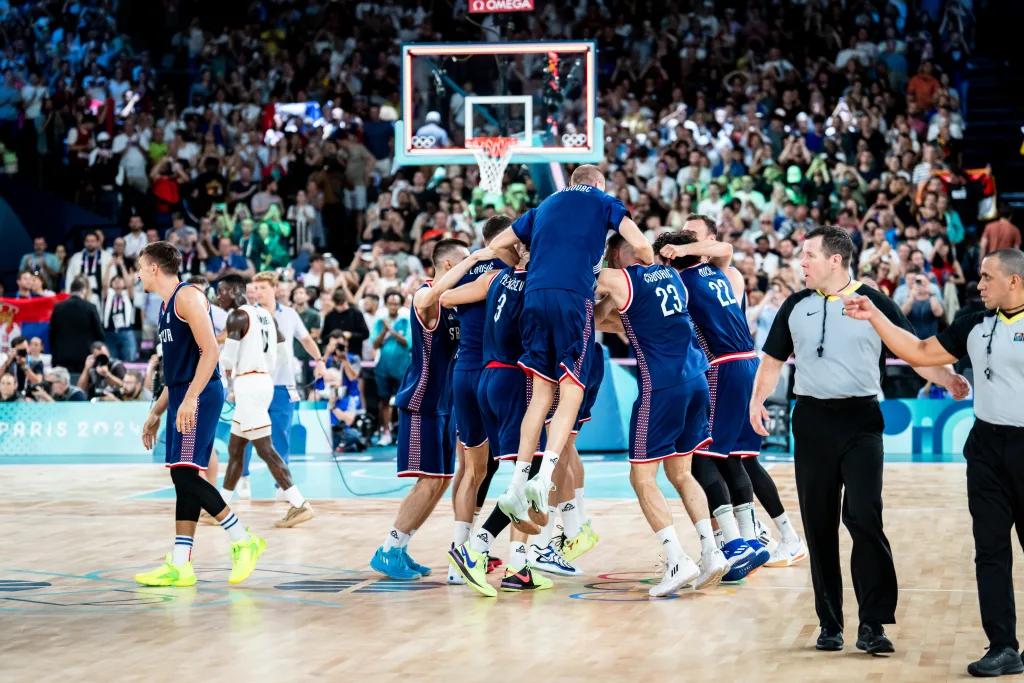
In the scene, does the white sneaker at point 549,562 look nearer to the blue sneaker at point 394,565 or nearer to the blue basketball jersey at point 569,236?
the blue sneaker at point 394,565

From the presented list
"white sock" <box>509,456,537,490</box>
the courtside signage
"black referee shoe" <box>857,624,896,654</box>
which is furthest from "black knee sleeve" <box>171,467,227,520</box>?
the courtside signage

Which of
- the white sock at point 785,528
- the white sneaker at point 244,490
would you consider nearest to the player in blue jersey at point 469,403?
the white sock at point 785,528

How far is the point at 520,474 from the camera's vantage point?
8.18 meters

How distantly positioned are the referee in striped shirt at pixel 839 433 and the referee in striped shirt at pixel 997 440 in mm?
273

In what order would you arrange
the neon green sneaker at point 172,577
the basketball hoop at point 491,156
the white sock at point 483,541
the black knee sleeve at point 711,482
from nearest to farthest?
the white sock at point 483,541, the neon green sneaker at point 172,577, the black knee sleeve at point 711,482, the basketball hoop at point 491,156

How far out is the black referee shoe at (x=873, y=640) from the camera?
6.77m

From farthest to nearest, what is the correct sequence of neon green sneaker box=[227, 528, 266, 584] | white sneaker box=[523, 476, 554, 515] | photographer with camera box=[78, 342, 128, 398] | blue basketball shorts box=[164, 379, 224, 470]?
photographer with camera box=[78, 342, 128, 398] < neon green sneaker box=[227, 528, 266, 584] < blue basketball shorts box=[164, 379, 224, 470] < white sneaker box=[523, 476, 554, 515]

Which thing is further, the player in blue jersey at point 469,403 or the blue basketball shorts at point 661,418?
the player in blue jersey at point 469,403

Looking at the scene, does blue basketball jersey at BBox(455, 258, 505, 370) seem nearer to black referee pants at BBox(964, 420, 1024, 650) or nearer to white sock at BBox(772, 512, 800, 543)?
white sock at BBox(772, 512, 800, 543)

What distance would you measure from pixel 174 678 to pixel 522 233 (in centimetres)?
347

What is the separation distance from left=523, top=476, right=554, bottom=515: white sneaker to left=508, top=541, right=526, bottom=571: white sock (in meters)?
0.99

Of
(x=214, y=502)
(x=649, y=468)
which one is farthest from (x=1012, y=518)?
(x=214, y=502)

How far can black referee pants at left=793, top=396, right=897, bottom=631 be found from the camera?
268 inches

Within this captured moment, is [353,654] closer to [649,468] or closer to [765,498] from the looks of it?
[649,468]
